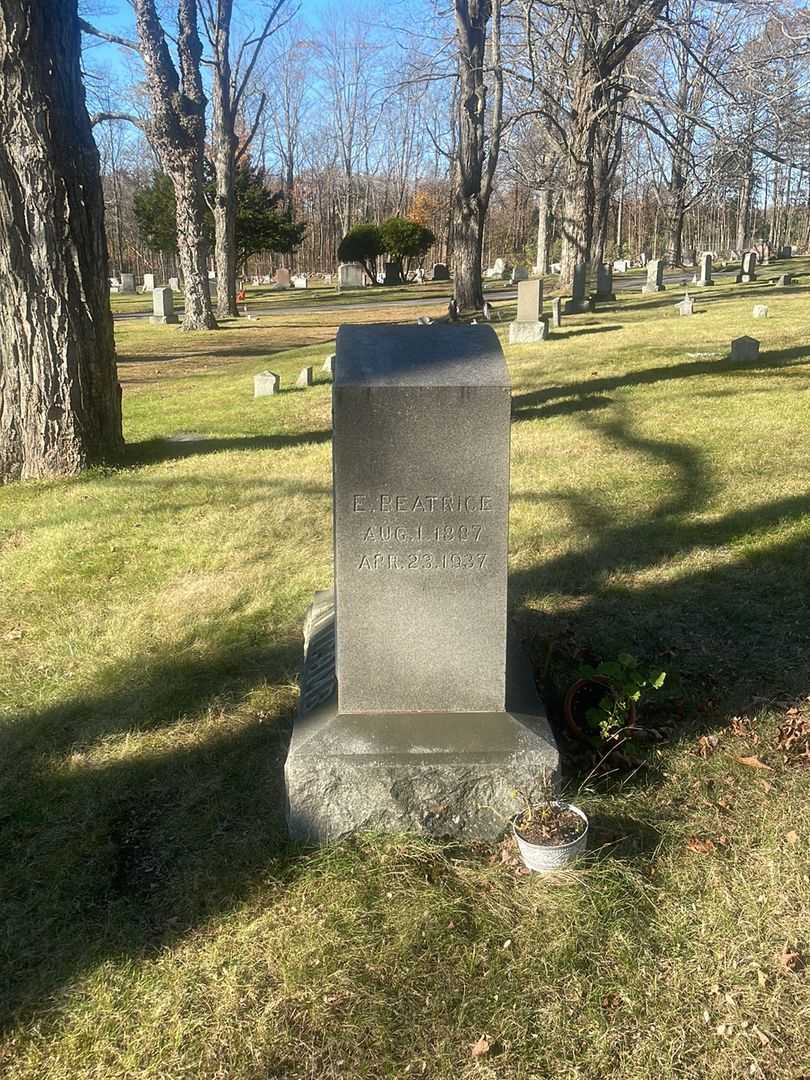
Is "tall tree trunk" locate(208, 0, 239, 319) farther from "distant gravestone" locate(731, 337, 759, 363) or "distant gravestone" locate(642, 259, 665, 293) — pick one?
"distant gravestone" locate(731, 337, 759, 363)

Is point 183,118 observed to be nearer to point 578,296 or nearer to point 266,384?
point 578,296

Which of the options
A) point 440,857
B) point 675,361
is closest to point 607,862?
point 440,857

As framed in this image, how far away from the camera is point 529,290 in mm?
17656

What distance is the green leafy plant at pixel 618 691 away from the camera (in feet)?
11.7

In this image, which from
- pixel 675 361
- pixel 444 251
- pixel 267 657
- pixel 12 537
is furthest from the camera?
pixel 444 251

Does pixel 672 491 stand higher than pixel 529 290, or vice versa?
pixel 529 290

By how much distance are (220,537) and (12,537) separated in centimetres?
170

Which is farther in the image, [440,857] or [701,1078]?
[440,857]

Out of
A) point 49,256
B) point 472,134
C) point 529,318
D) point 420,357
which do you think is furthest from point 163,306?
point 420,357

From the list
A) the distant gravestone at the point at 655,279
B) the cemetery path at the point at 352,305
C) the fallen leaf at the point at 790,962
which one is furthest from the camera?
the cemetery path at the point at 352,305

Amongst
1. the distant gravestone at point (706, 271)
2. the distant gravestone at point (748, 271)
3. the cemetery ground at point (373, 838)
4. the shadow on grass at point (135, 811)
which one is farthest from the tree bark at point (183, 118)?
the distant gravestone at point (748, 271)

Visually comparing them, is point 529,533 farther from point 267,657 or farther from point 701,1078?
point 701,1078

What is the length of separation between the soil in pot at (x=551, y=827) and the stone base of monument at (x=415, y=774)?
0.40ft

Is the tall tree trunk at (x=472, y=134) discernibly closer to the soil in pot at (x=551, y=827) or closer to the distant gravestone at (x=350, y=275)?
the soil in pot at (x=551, y=827)
